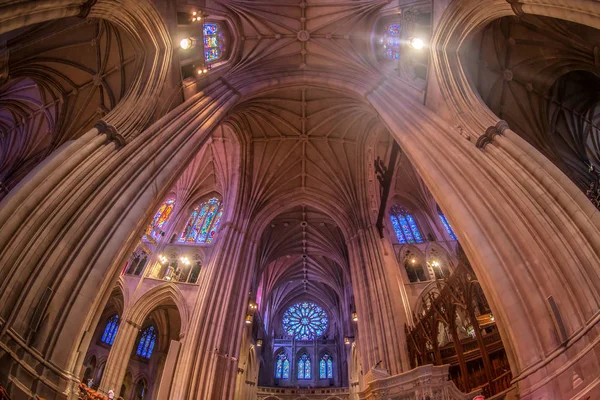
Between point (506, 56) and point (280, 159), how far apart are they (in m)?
12.7

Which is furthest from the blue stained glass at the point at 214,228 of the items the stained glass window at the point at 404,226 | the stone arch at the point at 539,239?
the stone arch at the point at 539,239

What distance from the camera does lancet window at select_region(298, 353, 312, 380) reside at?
29.3 metres

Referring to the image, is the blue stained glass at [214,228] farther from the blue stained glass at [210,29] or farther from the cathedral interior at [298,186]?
the blue stained glass at [210,29]

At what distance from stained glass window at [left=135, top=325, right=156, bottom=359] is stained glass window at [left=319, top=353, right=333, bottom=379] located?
1462 cm

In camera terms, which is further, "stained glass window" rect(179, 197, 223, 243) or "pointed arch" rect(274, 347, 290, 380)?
"pointed arch" rect(274, 347, 290, 380)

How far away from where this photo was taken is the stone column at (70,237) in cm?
597

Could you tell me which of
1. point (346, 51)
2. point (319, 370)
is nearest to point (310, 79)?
point (346, 51)

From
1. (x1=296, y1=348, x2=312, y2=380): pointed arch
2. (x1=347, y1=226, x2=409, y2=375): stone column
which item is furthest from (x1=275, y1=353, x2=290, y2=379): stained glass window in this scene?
(x1=347, y1=226, x2=409, y2=375): stone column

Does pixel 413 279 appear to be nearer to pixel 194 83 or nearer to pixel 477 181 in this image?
pixel 477 181

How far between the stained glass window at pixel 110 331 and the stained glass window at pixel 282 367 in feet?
48.0

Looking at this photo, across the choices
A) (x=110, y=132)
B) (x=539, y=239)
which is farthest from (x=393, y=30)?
(x=110, y=132)

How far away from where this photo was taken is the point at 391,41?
52.2 feet

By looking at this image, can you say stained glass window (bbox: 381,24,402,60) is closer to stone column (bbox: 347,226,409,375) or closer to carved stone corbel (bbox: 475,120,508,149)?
stone column (bbox: 347,226,409,375)

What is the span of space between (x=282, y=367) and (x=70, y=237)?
26.3m
